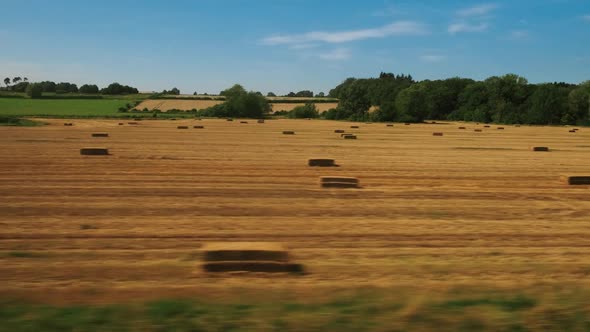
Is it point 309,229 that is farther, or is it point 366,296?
point 309,229

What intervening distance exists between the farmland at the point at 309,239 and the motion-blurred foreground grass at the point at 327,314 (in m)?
0.03

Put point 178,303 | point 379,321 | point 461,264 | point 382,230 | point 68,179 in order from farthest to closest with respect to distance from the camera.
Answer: point 68,179, point 382,230, point 461,264, point 178,303, point 379,321

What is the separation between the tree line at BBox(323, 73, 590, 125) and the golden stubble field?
58387 millimetres

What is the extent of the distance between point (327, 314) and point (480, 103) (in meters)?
95.6

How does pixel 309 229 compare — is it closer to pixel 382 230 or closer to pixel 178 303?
pixel 382 230

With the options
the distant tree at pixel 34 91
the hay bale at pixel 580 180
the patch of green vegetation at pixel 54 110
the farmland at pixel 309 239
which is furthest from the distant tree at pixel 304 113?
the hay bale at pixel 580 180

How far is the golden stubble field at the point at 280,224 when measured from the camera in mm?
7473

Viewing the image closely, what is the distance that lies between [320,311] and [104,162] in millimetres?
15398

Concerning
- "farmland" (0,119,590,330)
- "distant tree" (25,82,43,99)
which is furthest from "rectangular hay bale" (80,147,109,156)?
"distant tree" (25,82,43,99)

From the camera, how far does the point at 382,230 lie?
10469 millimetres

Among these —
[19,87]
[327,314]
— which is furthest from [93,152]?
[19,87]

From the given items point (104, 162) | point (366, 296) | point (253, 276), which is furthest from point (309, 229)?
point (104, 162)

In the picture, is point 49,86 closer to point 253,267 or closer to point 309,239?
point 309,239

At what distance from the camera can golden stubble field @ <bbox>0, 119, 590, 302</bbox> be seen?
24.5 feet
